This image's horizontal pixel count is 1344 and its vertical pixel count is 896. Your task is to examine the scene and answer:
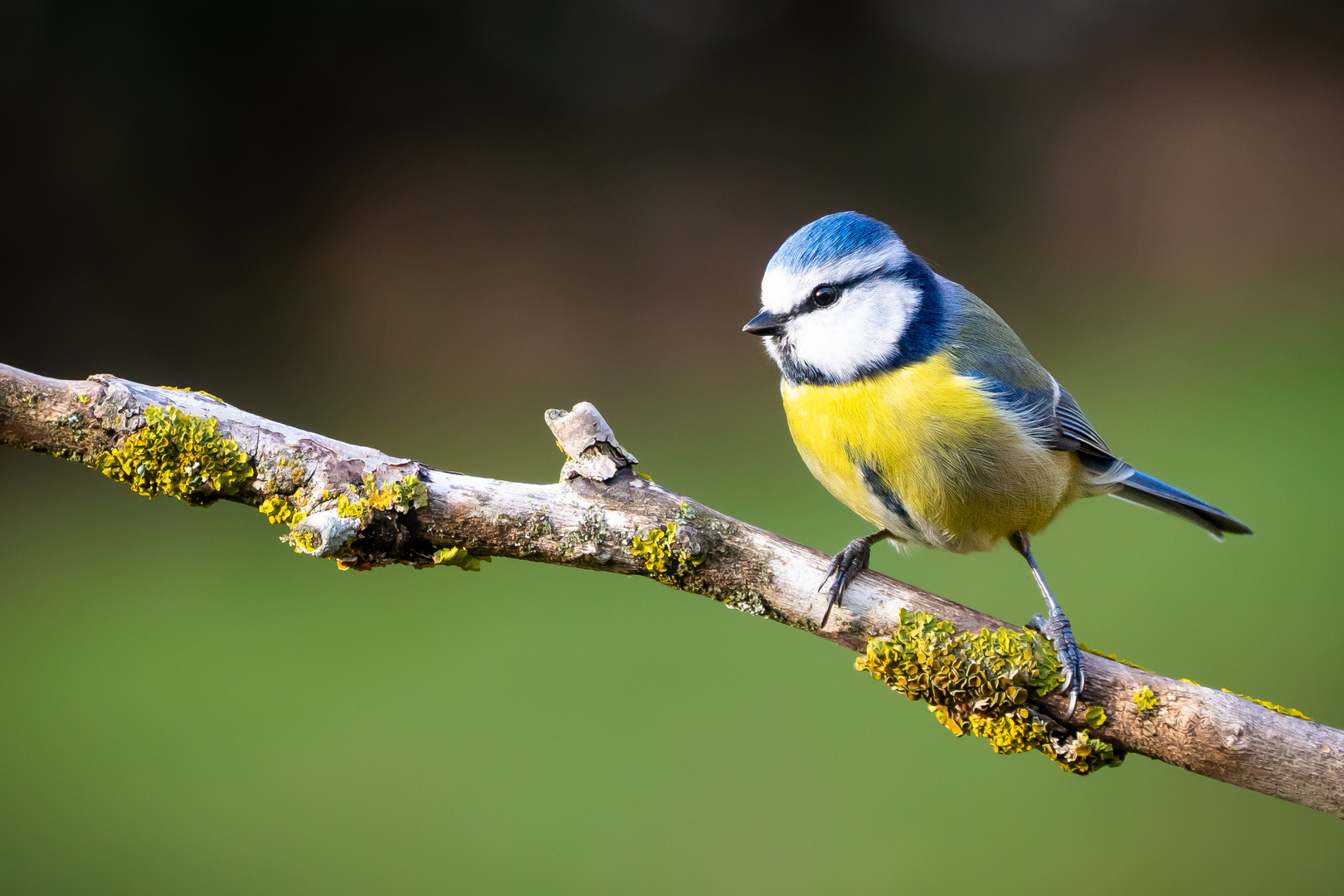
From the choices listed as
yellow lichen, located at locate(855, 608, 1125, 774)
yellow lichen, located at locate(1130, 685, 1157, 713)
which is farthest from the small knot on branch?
yellow lichen, located at locate(1130, 685, 1157, 713)

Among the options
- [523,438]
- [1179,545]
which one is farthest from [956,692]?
[523,438]

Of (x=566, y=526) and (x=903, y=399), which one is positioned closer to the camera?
(x=566, y=526)

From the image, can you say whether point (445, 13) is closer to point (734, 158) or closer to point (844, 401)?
point (734, 158)

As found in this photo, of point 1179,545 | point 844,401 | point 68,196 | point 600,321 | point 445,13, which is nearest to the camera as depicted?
point 844,401

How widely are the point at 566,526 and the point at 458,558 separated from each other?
4.9 inches

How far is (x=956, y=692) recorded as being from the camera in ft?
3.37

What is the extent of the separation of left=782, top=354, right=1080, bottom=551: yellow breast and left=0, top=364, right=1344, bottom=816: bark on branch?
166 millimetres

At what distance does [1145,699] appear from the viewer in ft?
3.34

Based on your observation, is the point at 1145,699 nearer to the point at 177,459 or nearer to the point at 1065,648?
the point at 1065,648

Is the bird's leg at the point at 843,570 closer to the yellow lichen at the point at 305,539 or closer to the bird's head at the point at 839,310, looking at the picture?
the bird's head at the point at 839,310

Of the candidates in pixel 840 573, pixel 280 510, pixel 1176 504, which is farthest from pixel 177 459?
pixel 1176 504

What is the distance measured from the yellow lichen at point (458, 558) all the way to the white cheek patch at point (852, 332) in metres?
0.52

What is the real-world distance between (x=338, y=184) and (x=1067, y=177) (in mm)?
2682

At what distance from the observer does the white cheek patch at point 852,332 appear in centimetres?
122
